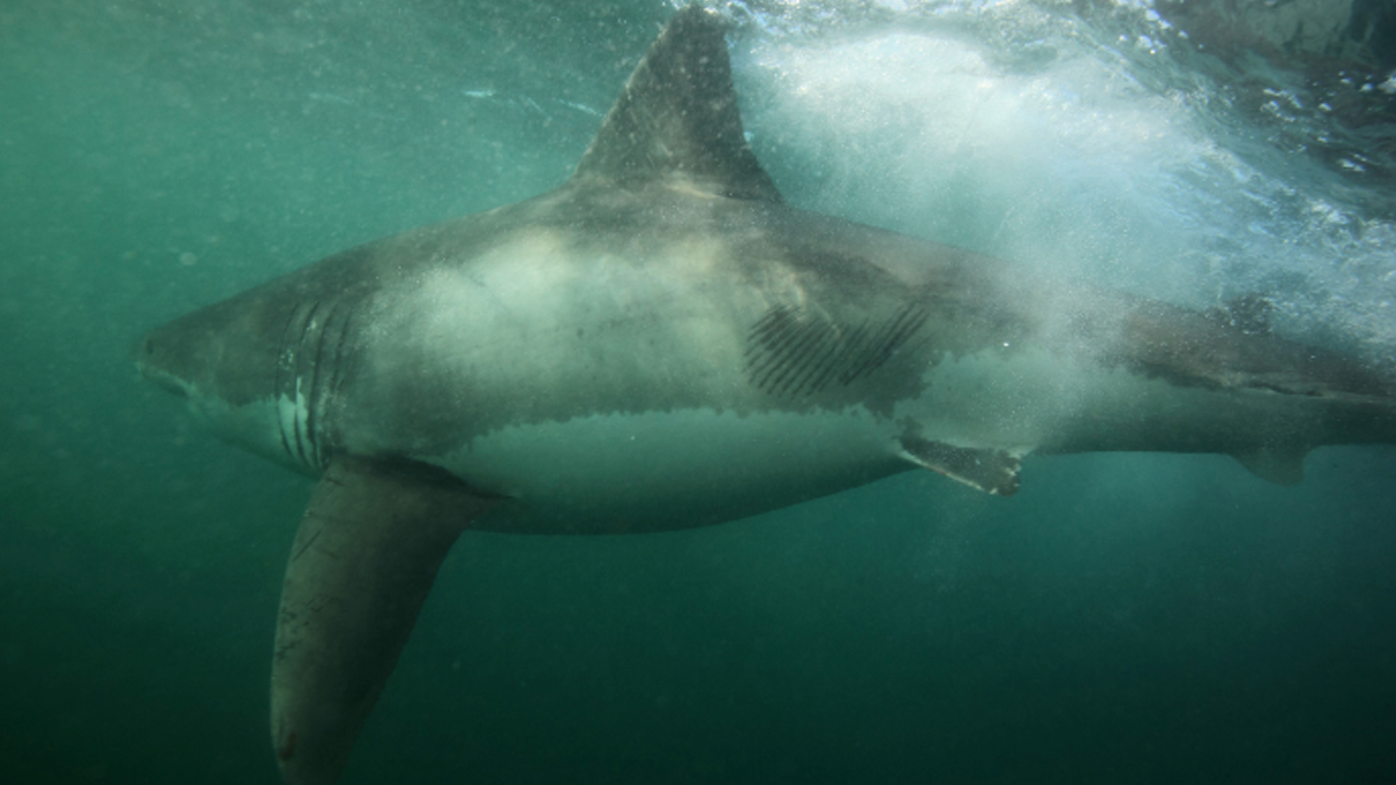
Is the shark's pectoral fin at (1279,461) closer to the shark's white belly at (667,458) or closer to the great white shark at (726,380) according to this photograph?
the great white shark at (726,380)

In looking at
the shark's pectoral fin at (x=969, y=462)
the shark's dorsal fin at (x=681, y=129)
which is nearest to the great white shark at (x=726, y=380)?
the shark's pectoral fin at (x=969, y=462)

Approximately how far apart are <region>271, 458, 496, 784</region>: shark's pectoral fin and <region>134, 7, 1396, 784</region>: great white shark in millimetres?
17

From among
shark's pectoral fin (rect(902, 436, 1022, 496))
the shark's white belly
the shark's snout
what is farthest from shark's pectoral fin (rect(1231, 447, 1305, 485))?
the shark's snout

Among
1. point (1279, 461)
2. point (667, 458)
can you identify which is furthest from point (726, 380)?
point (1279, 461)

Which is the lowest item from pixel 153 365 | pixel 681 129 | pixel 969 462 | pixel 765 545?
pixel 765 545

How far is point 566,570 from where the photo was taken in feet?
72.8

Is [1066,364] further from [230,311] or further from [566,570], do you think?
[566,570]

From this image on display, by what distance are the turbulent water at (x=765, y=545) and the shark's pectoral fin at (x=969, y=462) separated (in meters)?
7.83

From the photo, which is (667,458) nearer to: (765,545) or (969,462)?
(969,462)

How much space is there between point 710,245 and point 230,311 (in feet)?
11.3

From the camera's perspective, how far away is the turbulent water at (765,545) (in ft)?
30.1

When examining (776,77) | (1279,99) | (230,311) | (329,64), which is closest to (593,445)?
(230,311)

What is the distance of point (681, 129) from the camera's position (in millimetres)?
3564

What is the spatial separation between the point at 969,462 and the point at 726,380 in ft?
Answer: 4.13
